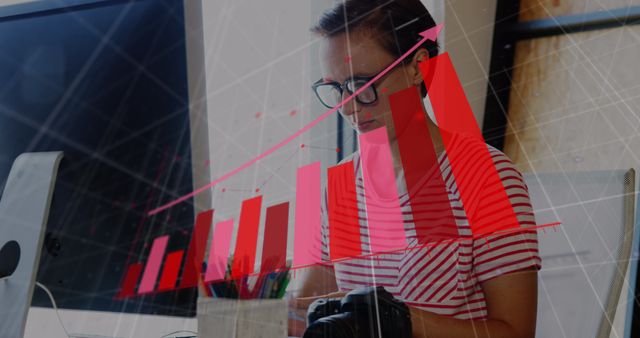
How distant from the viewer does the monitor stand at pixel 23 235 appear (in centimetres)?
65

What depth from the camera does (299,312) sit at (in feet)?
2.56

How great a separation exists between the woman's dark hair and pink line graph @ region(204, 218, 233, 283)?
36 centimetres

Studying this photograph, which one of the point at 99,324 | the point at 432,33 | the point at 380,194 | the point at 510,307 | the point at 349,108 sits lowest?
the point at 99,324

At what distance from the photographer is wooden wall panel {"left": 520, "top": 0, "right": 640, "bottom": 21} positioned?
0.73 m

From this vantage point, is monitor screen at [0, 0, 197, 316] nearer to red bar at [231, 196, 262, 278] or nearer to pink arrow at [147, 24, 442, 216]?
pink arrow at [147, 24, 442, 216]

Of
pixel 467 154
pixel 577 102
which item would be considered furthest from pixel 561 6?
pixel 467 154

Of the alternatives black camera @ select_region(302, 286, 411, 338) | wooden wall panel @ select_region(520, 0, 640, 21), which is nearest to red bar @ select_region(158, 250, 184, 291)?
black camera @ select_region(302, 286, 411, 338)

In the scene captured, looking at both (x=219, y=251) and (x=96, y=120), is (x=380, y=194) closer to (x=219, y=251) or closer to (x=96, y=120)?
(x=219, y=251)

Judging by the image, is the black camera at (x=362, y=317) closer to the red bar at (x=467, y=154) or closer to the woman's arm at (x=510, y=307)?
the woman's arm at (x=510, y=307)

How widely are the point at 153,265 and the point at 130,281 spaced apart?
78 millimetres

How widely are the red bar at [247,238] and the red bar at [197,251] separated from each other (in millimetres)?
52

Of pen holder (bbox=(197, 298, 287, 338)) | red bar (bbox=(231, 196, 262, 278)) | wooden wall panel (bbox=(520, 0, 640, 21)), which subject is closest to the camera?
pen holder (bbox=(197, 298, 287, 338))

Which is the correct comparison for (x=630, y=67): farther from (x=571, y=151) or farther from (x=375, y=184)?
(x=375, y=184)

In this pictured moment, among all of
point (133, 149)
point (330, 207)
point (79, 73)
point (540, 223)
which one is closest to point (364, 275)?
point (330, 207)
